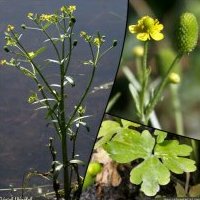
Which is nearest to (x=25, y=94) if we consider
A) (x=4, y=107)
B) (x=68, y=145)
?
(x=4, y=107)

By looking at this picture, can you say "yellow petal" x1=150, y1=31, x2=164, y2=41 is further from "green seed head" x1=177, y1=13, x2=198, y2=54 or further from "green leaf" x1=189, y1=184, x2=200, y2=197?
"green leaf" x1=189, y1=184, x2=200, y2=197

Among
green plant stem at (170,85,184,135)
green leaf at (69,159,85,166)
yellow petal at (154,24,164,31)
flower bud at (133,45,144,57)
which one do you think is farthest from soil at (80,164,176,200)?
yellow petal at (154,24,164,31)

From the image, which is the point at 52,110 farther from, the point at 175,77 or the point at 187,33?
the point at 187,33

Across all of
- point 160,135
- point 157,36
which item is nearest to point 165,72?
point 157,36

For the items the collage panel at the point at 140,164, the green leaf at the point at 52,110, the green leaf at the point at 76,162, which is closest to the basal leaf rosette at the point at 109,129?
the collage panel at the point at 140,164

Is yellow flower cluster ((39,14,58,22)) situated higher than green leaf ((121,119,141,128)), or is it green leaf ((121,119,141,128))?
yellow flower cluster ((39,14,58,22))

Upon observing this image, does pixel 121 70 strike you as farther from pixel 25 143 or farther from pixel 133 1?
pixel 25 143

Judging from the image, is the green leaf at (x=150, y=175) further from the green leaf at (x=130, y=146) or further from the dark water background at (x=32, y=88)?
the dark water background at (x=32, y=88)
